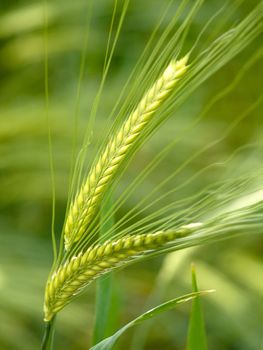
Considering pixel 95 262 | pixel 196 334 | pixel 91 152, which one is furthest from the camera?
pixel 91 152

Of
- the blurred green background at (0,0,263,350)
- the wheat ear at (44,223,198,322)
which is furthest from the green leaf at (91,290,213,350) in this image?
the blurred green background at (0,0,263,350)

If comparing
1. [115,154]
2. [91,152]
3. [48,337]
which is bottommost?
[48,337]

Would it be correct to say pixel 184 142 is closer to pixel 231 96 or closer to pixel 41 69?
pixel 231 96

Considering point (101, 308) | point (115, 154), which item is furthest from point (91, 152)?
point (115, 154)

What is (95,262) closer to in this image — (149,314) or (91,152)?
(149,314)

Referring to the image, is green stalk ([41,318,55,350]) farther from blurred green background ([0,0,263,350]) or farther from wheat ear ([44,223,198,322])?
blurred green background ([0,0,263,350])

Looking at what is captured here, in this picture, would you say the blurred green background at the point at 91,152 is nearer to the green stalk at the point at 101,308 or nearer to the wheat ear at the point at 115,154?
the green stalk at the point at 101,308
